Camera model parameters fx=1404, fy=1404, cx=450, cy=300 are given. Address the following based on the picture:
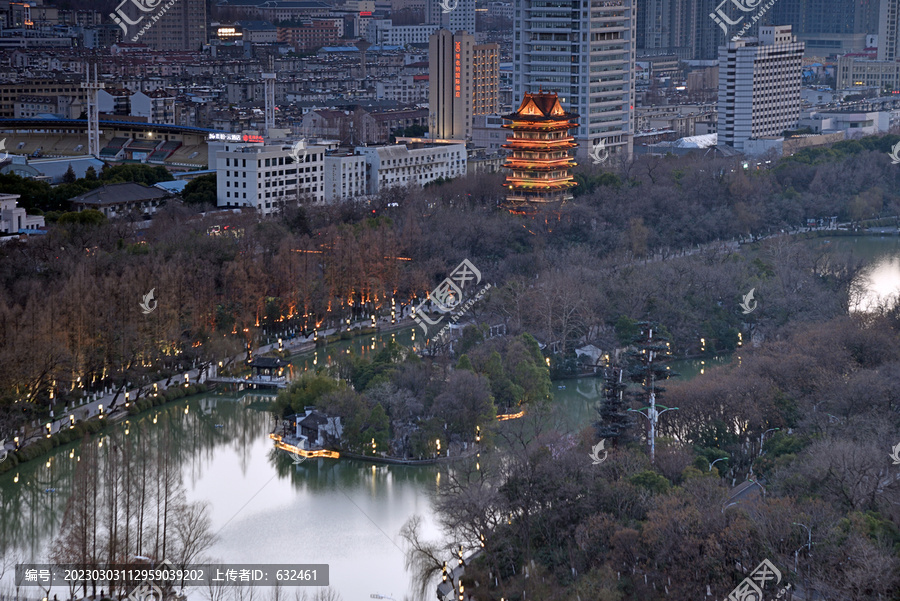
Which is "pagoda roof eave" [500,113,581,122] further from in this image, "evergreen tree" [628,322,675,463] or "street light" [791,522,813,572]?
"street light" [791,522,813,572]

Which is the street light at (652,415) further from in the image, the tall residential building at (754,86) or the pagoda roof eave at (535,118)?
the tall residential building at (754,86)

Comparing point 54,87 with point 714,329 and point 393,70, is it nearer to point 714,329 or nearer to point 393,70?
point 393,70

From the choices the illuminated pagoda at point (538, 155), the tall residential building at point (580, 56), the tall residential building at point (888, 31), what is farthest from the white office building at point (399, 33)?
the illuminated pagoda at point (538, 155)

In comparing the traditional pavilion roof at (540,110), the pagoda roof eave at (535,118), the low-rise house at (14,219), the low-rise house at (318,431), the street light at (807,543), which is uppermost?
the traditional pavilion roof at (540,110)

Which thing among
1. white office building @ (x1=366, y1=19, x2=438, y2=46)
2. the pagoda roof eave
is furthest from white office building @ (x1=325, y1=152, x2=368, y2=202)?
white office building @ (x1=366, y1=19, x2=438, y2=46)

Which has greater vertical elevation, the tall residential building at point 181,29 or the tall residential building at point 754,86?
the tall residential building at point 181,29

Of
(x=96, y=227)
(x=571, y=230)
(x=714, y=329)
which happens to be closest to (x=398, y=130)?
(x=571, y=230)

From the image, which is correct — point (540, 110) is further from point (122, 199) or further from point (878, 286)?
point (122, 199)
